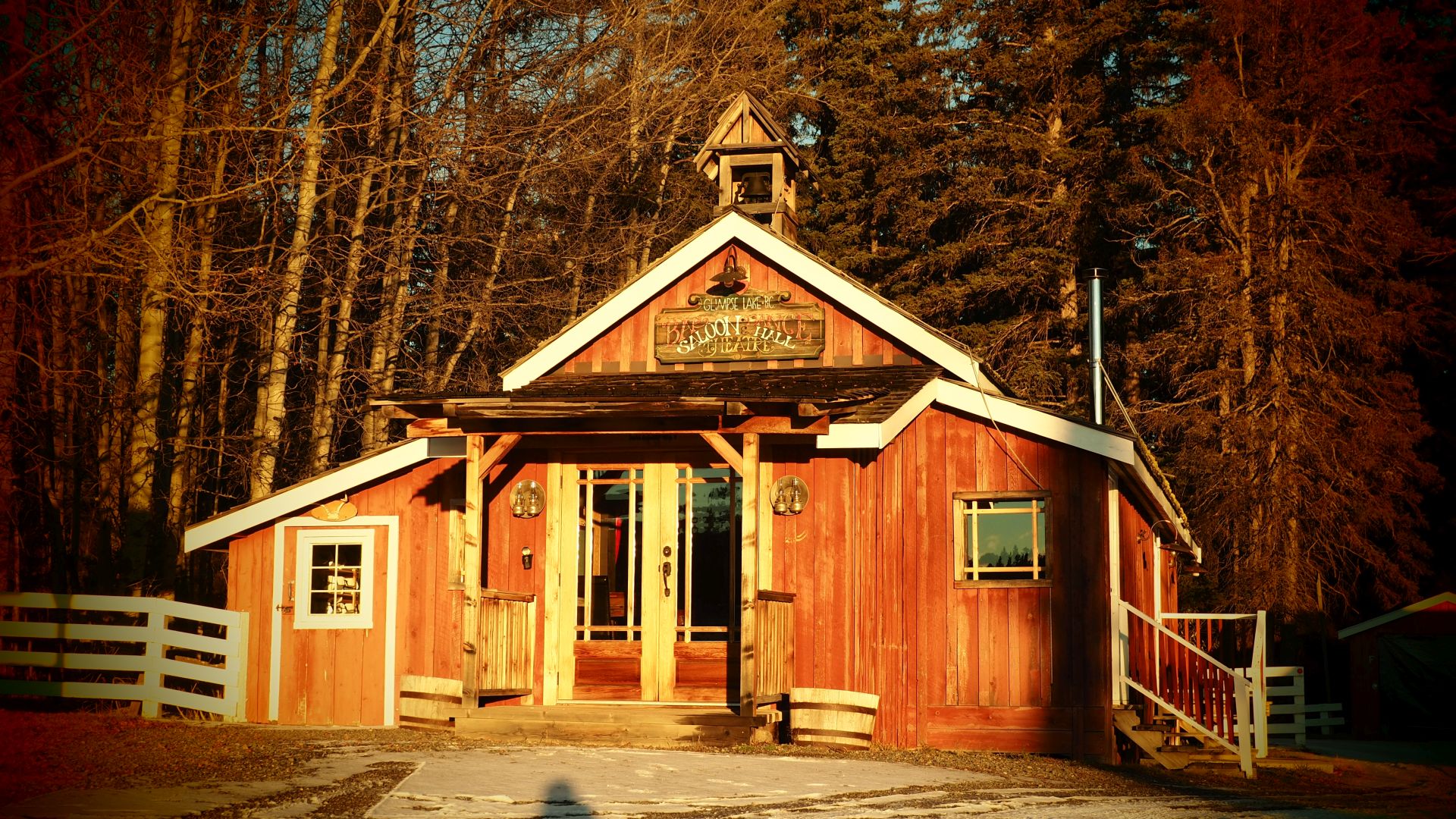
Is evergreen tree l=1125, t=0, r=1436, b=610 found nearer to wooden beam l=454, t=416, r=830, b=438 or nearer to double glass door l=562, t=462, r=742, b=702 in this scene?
double glass door l=562, t=462, r=742, b=702

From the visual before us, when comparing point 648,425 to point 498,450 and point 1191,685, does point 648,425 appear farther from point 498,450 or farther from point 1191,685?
point 1191,685

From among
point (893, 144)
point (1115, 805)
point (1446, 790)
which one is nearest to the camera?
point (1115, 805)

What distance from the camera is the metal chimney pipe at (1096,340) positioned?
677 inches

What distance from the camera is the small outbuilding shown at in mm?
22484

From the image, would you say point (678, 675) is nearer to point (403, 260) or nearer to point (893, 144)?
point (403, 260)

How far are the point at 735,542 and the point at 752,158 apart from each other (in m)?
5.04

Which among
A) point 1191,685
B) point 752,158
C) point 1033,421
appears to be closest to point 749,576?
point 1033,421

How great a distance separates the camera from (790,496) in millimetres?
13984

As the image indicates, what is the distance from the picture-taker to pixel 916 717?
13.5 meters

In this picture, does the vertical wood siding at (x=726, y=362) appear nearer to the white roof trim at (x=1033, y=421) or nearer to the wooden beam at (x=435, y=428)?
the white roof trim at (x=1033, y=421)

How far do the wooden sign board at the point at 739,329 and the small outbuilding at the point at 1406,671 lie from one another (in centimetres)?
1268

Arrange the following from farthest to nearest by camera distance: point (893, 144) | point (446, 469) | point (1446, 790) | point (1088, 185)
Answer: point (893, 144)
point (1088, 185)
point (446, 469)
point (1446, 790)

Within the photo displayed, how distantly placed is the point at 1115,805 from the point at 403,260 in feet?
46.8

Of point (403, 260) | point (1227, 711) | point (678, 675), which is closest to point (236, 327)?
point (403, 260)
